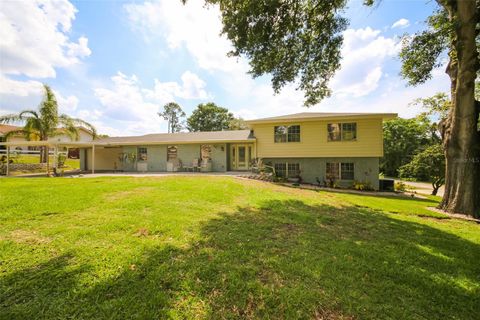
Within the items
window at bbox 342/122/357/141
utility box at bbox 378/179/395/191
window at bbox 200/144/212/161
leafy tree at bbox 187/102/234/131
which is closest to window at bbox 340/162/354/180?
window at bbox 342/122/357/141

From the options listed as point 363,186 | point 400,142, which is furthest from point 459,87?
point 400,142

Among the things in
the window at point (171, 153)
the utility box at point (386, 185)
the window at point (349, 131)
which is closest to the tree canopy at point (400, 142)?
the utility box at point (386, 185)

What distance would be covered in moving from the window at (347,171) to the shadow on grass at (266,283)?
35.7 feet

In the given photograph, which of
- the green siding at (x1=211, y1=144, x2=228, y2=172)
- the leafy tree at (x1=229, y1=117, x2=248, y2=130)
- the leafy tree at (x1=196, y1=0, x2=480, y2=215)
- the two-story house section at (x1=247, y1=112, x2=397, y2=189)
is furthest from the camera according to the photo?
the leafy tree at (x1=229, y1=117, x2=248, y2=130)

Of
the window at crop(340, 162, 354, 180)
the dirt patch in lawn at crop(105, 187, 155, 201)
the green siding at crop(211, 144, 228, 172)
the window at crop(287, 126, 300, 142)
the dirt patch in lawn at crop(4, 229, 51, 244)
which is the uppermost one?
the window at crop(287, 126, 300, 142)

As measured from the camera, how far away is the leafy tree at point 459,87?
822 centimetres

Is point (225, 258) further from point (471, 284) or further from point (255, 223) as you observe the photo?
point (471, 284)

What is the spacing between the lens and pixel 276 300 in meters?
2.59

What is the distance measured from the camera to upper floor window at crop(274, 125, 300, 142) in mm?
15893

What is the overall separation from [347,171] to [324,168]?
1513 millimetres

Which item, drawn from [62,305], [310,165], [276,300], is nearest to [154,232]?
[62,305]

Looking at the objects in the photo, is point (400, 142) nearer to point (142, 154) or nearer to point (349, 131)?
point (349, 131)

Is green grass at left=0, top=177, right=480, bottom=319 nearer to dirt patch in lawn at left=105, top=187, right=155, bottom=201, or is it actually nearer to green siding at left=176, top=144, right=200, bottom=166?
dirt patch in lawn at left=105, top=187, right=155, bottom=201

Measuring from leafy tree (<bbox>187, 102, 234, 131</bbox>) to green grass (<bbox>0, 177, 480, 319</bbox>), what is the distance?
4153 cm
